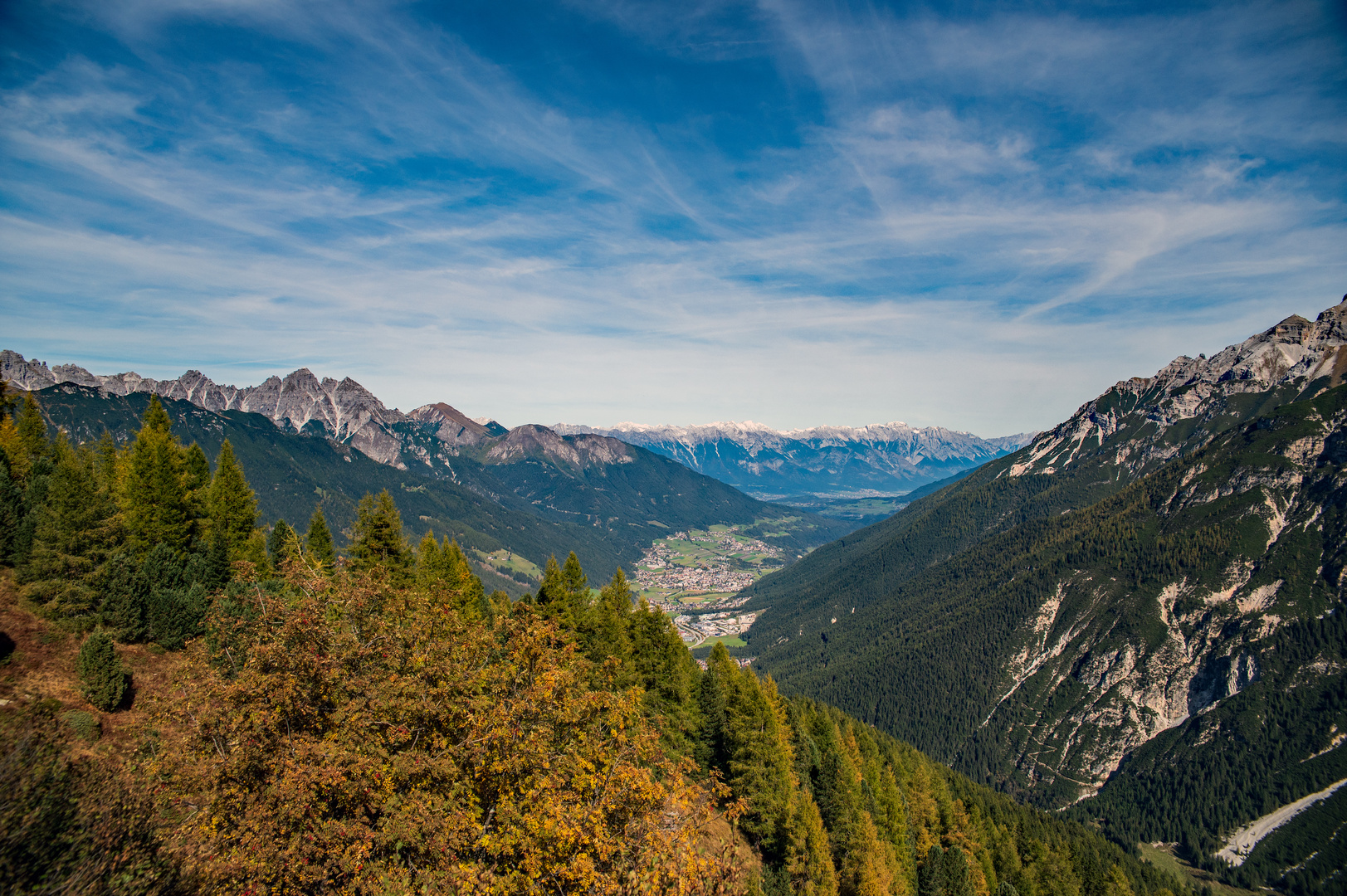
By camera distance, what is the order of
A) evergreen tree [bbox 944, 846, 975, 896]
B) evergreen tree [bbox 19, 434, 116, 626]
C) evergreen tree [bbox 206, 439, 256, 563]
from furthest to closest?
evergreen tree [bbox 944, 846, 975, 896] < evergreen tree [bbox 206, 439, 256, 563] < evergreen tree [bbox 19, 434, 116, 626]

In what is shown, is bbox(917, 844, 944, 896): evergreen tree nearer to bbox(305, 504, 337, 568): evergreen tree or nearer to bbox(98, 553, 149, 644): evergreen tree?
bbox(305, 504, 337, 568): evergreen tree

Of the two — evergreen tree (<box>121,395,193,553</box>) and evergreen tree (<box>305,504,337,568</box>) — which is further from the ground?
evergreen tree (<box>121,395,193,553</box>)

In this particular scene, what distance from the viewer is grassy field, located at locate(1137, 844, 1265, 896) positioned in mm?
154375

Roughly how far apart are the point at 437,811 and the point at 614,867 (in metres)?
4.89

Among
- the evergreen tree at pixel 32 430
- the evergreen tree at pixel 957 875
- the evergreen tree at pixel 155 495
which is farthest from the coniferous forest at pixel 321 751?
the evergreen tree at pixel 32 430

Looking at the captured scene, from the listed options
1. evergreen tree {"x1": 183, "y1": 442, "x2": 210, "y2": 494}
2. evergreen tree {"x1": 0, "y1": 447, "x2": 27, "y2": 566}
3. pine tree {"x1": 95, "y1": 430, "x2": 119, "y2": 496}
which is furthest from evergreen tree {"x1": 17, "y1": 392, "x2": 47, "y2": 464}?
evergreen tree {"x1": 0, "y1": 447, "x2": 27, "y2": 566}

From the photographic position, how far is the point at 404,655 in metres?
19.3

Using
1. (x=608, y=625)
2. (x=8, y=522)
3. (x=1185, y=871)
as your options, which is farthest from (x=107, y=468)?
(x=1185, y=871)

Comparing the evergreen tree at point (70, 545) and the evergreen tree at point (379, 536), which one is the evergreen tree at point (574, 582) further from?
the evergreen tree at point (70, 545)

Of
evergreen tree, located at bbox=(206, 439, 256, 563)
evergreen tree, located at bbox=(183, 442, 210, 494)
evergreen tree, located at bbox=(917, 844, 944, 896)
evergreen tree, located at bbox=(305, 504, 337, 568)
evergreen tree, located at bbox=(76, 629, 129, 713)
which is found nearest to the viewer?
evergreen tree, located at bbox=(76, 629, 129, 713)

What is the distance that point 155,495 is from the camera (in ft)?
156

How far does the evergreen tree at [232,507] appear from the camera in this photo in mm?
51844

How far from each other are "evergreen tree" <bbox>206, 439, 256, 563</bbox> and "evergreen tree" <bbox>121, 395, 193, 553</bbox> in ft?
9.76

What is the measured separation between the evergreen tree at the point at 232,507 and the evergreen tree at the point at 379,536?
8893mm
